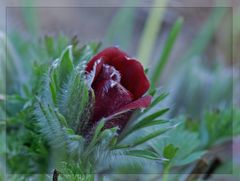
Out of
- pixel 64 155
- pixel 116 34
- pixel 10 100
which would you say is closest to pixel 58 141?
pixel 64 155

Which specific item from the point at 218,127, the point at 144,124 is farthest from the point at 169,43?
the point at 144,124

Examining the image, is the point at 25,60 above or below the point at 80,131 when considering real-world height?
above

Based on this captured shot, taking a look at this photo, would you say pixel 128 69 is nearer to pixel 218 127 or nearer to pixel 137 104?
pixel 137 104

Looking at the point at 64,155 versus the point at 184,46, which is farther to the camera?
the point at 184,46

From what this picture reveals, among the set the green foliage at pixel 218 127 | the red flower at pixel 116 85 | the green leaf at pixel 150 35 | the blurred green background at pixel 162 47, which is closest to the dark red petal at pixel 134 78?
the red flower at pixel 116 85

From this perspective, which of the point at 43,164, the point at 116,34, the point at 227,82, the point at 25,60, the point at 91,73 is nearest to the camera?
the point at 91,73

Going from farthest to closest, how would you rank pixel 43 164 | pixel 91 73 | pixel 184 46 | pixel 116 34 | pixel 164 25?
1. pixel 184 46
2. pixel 164 25
3. pixel 116 34
4. pixel 43 164
5. pixel 91 73

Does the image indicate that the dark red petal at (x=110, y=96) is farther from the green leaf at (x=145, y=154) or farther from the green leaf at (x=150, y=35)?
the green leaf at (x=150, y=35)

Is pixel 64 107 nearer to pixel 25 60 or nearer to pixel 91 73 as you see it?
pixel 91 73

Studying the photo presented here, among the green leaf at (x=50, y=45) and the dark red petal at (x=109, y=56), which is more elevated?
the green leaf at (x=50, y=45)
